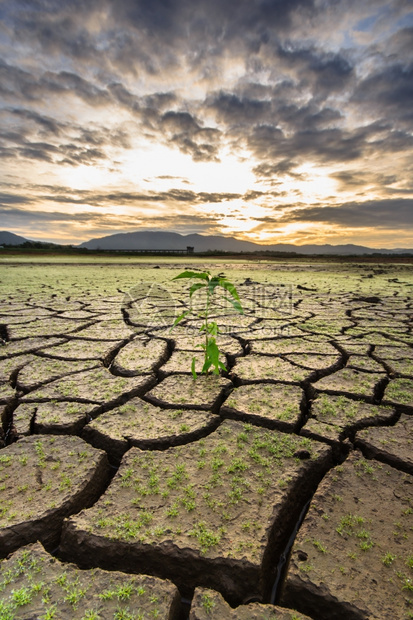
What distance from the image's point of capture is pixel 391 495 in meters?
0.91

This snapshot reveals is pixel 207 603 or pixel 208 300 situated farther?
pixel 208 300

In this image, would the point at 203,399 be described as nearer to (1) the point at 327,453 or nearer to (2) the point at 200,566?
(1) the point at 327,453

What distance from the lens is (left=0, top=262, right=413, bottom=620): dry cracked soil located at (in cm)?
66

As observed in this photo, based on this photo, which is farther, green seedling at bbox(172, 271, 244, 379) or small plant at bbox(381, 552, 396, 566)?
green seedling at bbox(172, 271, 244, 379)

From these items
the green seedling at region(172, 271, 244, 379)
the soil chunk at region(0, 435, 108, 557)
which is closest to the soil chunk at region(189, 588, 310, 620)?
the soil chunk at region(0, 435, 108, 557)

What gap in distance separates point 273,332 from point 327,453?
1.54 m

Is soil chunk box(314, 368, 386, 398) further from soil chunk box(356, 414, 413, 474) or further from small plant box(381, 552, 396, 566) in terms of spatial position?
small plant box(381, 552, 396, 566)

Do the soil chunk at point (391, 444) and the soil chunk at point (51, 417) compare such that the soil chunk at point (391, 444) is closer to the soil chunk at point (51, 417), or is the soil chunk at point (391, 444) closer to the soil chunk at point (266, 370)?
the soil chunk at point (266, 370)

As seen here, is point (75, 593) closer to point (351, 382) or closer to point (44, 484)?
point (44, 484)

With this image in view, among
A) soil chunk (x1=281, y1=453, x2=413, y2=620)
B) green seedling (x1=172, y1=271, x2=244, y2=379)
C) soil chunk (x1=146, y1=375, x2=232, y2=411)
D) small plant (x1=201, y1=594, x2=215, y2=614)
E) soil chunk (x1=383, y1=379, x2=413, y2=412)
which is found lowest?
soil chunk (x1=281, y1=453, x2=413, y2=620)

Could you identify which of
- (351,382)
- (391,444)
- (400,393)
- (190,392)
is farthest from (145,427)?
(400,393)

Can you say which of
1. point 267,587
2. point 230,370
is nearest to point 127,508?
point 267,587

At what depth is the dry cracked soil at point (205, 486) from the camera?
66cm

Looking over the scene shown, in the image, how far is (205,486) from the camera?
3.05 feet
